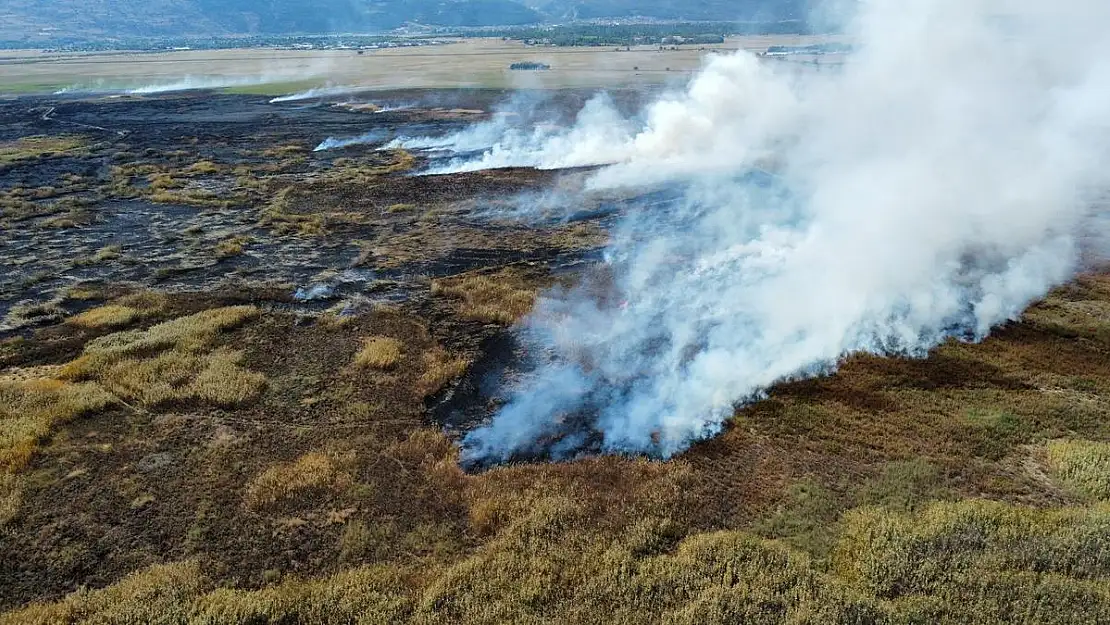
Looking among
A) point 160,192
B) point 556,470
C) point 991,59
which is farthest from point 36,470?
point 991,59

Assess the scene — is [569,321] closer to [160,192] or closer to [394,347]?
[394,347]

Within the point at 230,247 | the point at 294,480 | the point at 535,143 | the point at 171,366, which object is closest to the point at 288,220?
the point at 230,247

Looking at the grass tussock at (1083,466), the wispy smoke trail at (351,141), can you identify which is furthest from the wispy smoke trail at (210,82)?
the grass tussock at (1083,466)

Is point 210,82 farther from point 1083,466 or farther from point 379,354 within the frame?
point 1083,466

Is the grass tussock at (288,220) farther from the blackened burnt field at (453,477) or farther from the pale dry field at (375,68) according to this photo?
the pale dry field at (375,68)

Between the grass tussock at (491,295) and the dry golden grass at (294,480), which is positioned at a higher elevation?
the grass tussock at (491,295)

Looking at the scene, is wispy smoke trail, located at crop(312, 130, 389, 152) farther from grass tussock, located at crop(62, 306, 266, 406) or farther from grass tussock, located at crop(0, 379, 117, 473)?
grass tussock, located at crop(0, 379, 117, 473)

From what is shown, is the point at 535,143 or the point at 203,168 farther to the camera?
the point at 535,143
